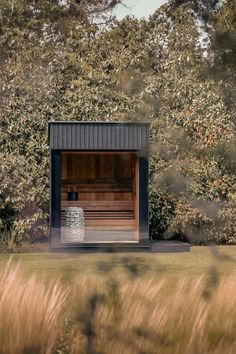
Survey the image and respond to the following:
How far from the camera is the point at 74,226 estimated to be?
55.5 feet

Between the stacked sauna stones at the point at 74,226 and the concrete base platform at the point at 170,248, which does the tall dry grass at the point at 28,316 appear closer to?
the concrete base platform at the point at 170,248

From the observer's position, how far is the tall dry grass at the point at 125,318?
4156 millimetres

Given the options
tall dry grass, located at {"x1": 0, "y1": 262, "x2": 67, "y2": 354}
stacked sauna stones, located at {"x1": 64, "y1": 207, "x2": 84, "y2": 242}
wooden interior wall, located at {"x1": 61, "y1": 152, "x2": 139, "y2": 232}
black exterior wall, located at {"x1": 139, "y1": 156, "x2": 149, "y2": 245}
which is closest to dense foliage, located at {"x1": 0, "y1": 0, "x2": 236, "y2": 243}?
black exterior wall, located at {"x1": 139, "y1": 156, "x2": 149, "y2": 245}

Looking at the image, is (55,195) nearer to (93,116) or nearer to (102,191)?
(93,116)

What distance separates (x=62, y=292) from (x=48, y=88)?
45.7ft

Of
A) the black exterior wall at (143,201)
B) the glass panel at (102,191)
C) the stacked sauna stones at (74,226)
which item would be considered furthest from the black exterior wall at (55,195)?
the black exterior wall at (143,201)

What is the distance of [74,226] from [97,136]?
179 cm

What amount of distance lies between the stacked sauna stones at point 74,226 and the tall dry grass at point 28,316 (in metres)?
12.2

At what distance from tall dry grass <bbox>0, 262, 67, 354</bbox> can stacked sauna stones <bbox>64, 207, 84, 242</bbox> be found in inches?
480

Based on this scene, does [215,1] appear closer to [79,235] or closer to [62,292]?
[62,292]

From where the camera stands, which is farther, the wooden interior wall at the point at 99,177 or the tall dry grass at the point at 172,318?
the wooden interior wall at the point at 99,177

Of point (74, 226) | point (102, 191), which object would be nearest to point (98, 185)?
point (102, 191)

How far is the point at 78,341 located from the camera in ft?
15.1

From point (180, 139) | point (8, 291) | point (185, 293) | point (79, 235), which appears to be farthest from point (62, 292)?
point (79, 235)
